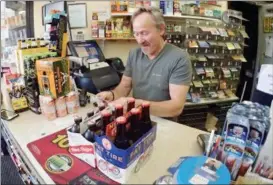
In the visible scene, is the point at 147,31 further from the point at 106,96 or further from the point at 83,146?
the point at 83,146

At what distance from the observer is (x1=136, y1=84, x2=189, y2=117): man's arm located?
57.2 inches

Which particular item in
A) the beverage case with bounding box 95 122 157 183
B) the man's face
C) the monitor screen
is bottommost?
the beverage case with bounding box 95 122 157 183

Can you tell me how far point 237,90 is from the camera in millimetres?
3750

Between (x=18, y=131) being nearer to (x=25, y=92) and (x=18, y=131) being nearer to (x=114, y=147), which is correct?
(x=25, y=92)

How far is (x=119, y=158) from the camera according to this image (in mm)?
781

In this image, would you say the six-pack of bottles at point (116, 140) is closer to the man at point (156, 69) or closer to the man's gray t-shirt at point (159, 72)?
the man at point (156, 69)

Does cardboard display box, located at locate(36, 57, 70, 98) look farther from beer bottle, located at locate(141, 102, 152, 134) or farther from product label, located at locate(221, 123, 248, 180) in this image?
product label, located at locate(221, 123, 248, 180)

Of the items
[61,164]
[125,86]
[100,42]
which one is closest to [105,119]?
[61,164]

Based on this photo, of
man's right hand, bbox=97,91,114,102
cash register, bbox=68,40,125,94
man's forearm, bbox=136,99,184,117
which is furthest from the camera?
cash register, bbox=68,40,125,94

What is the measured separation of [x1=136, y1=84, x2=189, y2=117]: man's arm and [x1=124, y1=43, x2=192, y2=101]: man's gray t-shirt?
45mm

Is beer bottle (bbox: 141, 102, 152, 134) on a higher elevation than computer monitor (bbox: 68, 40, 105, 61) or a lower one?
lower

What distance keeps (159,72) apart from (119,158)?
1057mm

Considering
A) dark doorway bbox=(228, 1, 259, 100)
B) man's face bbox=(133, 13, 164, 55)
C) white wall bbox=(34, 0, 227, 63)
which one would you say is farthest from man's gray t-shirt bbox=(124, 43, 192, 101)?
dark doorway bbox=(228, 1, 259, 100)

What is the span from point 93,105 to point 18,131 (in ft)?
1.75
